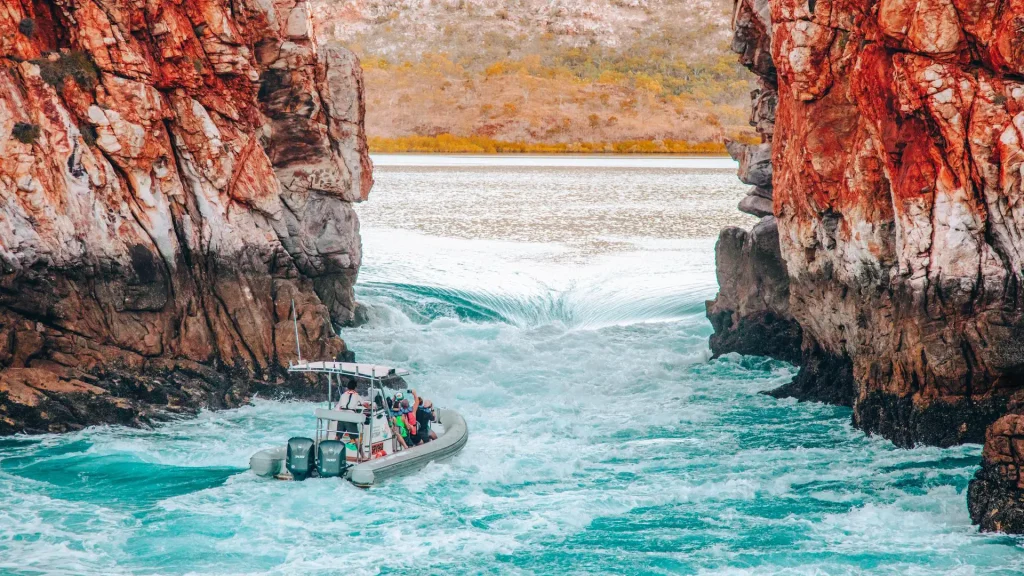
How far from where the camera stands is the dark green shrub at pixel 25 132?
22906mm

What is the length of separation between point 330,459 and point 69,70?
10425 mm

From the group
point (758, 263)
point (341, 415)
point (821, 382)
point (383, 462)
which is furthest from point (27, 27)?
point (821, 382)

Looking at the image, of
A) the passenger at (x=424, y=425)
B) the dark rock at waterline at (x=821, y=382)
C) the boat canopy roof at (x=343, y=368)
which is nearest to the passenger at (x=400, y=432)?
the passenger at (x=424, y=425)

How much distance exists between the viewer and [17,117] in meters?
23.1

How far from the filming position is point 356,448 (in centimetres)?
2067

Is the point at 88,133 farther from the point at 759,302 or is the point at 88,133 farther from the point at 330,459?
the point at 759,302

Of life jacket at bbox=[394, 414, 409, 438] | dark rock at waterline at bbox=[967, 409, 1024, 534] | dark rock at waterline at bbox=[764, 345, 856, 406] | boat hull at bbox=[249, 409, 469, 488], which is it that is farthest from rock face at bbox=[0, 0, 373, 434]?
dark rock at waterline at bbox=[967, 409, 1024, 534]

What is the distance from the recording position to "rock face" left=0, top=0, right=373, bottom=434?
74.9 ft

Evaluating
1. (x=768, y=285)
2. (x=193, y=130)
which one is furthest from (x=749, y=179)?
(x=193, y=130)

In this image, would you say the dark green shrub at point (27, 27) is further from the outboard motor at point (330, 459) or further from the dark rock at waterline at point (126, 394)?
the outboard motor at point (330, 459)

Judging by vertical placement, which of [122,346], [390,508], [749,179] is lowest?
[390,508]

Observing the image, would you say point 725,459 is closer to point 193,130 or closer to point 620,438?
point 620,438

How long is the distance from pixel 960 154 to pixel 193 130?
1607 centimetres

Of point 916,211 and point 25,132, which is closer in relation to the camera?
point 916,211
